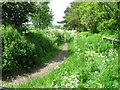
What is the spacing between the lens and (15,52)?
1221cm

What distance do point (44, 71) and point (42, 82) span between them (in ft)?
9.67

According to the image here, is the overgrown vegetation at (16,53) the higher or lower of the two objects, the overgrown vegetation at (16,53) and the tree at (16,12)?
the lower

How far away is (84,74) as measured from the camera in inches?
325

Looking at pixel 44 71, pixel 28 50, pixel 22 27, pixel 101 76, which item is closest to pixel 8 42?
pixel 28 50

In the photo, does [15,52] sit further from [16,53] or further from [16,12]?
[16,12]

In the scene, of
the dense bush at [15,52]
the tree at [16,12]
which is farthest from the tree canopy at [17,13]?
the dense bush at [15,52]

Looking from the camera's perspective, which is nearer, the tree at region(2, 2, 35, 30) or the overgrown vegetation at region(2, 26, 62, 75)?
the overgrown vegetation at region(2, 26, 62, 75)

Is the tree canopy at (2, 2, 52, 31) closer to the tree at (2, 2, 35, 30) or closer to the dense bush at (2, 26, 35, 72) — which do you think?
the tree at (2, 2, 35, 30)

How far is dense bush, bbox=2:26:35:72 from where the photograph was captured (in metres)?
11.7

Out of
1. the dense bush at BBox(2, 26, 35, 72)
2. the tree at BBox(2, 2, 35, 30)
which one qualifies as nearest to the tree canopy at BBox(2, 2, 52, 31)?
the tree at BBox(2, 2, 35, 30)

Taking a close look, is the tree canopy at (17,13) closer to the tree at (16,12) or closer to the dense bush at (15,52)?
the tree at (16,12)

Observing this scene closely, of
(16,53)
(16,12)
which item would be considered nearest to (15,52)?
(16,53)

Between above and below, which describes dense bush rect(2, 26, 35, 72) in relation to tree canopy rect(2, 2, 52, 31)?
below

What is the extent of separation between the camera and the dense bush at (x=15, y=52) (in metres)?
11.7
